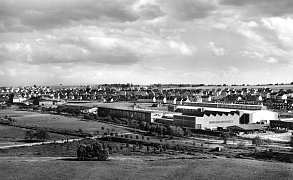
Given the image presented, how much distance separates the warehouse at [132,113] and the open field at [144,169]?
3626 centimetres

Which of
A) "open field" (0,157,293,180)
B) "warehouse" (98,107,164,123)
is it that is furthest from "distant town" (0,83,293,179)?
"open field" (0,157,293,180)

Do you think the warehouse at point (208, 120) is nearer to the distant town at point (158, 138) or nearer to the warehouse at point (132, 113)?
the distant town at point (158, 138)

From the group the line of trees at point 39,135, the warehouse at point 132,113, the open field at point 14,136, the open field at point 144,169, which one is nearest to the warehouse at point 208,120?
the warehouse at point 132,113

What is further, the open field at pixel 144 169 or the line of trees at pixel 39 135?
the line of trees at pixel 39 135

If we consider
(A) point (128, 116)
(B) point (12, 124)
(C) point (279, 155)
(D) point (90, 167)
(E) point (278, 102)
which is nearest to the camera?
(D) point (90, 167)

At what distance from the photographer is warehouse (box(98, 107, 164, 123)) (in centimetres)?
7206

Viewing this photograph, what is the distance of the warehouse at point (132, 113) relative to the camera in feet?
236

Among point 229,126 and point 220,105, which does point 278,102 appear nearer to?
point 220,105

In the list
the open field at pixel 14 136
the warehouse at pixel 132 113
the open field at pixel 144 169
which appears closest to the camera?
the open field at pixel 144 169

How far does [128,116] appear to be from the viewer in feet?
258

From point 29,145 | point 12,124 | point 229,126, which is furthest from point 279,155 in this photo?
point 12,124

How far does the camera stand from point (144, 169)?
31.6m

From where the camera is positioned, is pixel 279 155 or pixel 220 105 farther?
pixel 220 105

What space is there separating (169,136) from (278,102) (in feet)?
199
